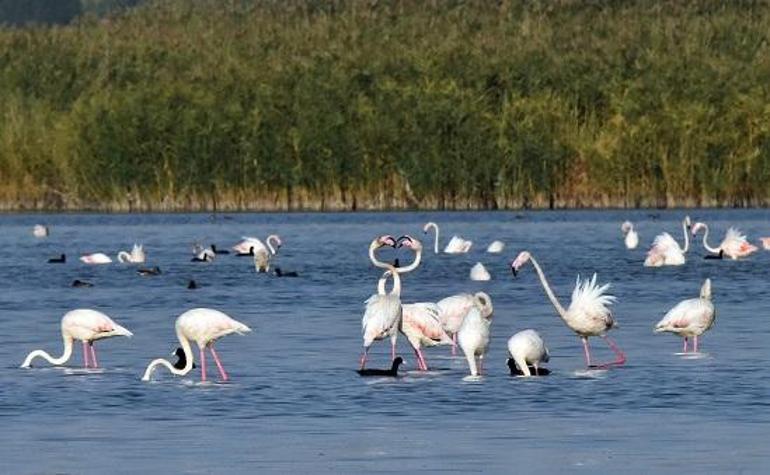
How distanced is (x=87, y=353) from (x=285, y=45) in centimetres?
3975

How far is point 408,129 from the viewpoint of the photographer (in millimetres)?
52094

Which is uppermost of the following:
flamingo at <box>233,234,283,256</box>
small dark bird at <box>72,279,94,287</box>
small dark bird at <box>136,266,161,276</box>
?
flamingo at <box>233,234,283,256</box>

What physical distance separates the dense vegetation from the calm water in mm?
15704

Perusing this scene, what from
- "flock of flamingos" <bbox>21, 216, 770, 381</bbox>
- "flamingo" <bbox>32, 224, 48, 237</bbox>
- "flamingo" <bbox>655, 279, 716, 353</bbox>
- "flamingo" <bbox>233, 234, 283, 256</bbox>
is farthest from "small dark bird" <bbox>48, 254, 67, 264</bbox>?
"flamingo" <bbox>655, 279, 716, 353</bbox>

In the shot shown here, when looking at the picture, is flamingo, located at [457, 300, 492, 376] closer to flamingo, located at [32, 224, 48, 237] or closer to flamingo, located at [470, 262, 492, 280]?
flamingo, located at [470, 262, 492, 280]

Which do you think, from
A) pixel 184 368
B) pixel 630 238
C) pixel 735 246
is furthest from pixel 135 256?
pixel 184 368

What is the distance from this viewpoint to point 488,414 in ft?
51.6

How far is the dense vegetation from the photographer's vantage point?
5047 cm

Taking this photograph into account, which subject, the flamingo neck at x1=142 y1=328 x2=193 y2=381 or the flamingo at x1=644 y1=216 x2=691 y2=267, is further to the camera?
the flamingo at x1=644 y1=216 x2=691 y2=267

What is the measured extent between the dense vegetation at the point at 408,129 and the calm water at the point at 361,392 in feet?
51.5

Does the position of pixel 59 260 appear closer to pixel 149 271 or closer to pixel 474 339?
pixel 149 271

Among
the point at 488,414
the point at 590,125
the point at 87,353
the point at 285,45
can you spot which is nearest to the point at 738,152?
the point at 590,125

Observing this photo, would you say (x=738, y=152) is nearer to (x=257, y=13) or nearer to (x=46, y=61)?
(x=46, y=61)

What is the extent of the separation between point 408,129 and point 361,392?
34943mm
